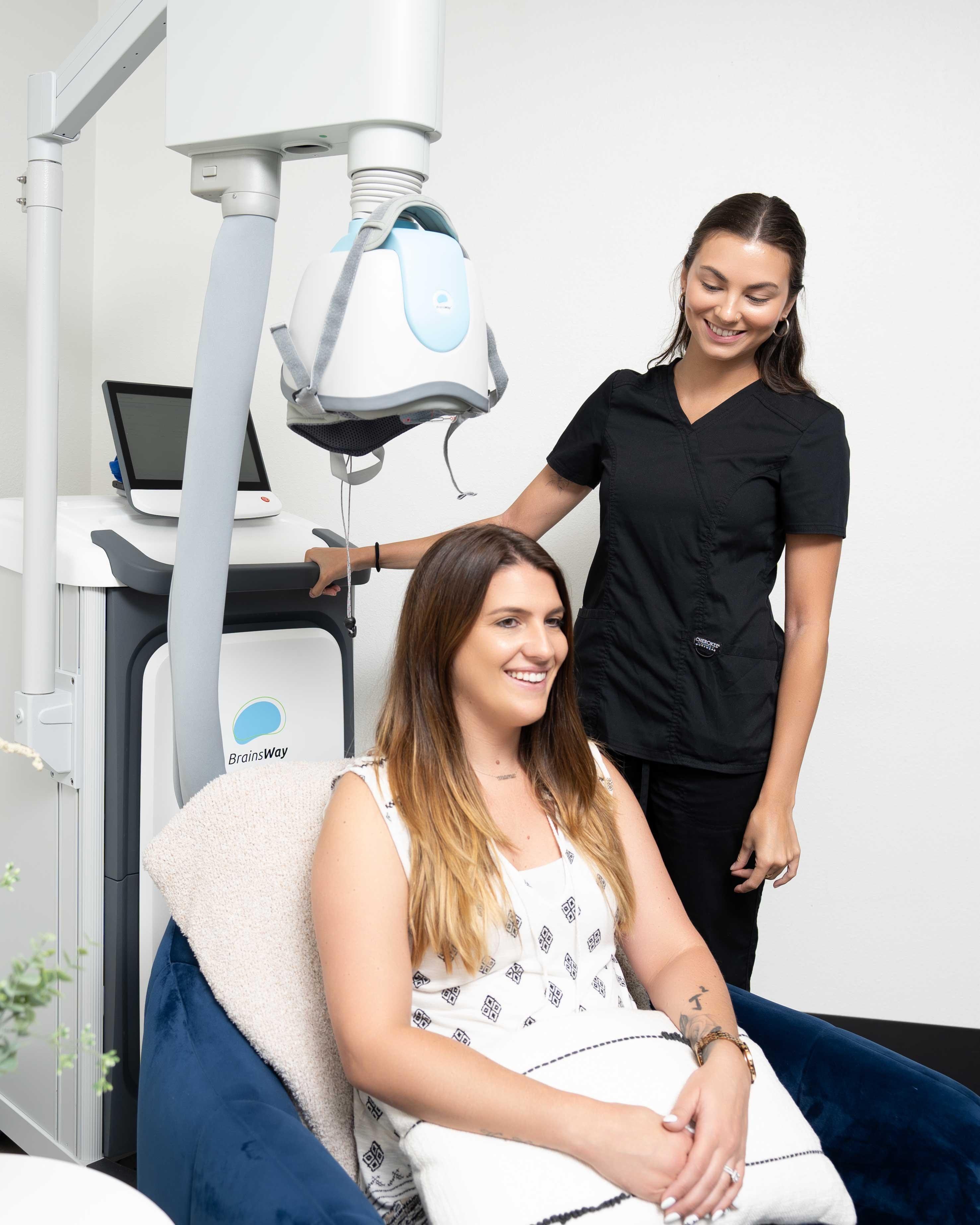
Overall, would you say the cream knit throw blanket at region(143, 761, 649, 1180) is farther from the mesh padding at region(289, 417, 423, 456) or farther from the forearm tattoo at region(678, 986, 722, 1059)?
the mesh padding at region(289, 417, 423, 456)

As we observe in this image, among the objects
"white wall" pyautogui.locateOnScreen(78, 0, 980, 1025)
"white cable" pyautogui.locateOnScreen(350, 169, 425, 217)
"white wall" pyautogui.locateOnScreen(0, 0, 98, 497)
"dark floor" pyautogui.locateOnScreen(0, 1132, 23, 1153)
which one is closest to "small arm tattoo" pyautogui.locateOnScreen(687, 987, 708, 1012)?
"white cable" pyautogui.locateOnScreen(350, 169, 425, 217)

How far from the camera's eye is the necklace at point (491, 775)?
122cm

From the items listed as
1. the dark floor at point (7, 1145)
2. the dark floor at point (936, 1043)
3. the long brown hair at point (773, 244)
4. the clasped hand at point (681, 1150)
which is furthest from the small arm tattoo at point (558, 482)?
the dark floor at point (7, 1145)

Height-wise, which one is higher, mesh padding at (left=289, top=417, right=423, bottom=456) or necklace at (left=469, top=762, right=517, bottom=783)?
mesh padding at (left=289, top=417, right=423, bottom=456)

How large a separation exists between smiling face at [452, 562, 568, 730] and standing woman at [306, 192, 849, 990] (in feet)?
1.09

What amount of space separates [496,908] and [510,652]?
0.27 meters

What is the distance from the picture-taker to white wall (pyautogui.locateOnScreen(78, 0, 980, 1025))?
197 cm

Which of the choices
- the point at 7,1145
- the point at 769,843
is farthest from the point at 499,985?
the point at 7,1145

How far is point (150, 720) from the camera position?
150 cm

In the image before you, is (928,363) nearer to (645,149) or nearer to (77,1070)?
(645,149)

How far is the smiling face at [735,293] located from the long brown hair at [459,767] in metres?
0.40

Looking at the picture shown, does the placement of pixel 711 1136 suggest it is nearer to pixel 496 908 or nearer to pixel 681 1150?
pixel 681 1150

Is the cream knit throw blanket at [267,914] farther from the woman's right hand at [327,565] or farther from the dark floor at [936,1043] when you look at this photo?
the dark floor at [936,1043]

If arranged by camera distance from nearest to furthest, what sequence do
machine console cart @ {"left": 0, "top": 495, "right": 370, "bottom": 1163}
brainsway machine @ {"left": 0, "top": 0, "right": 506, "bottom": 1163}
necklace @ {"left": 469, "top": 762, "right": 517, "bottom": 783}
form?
brainsway machine @ {"left": 0, "top": 0, "right": 506, "bottom": 1163} < necklace @ {"left": 469, "top": 762, "right": 517, "bottom": 783} < machine console cart @ {"left": 0, "top": 495, "right": 370, "bottom": 1163}
